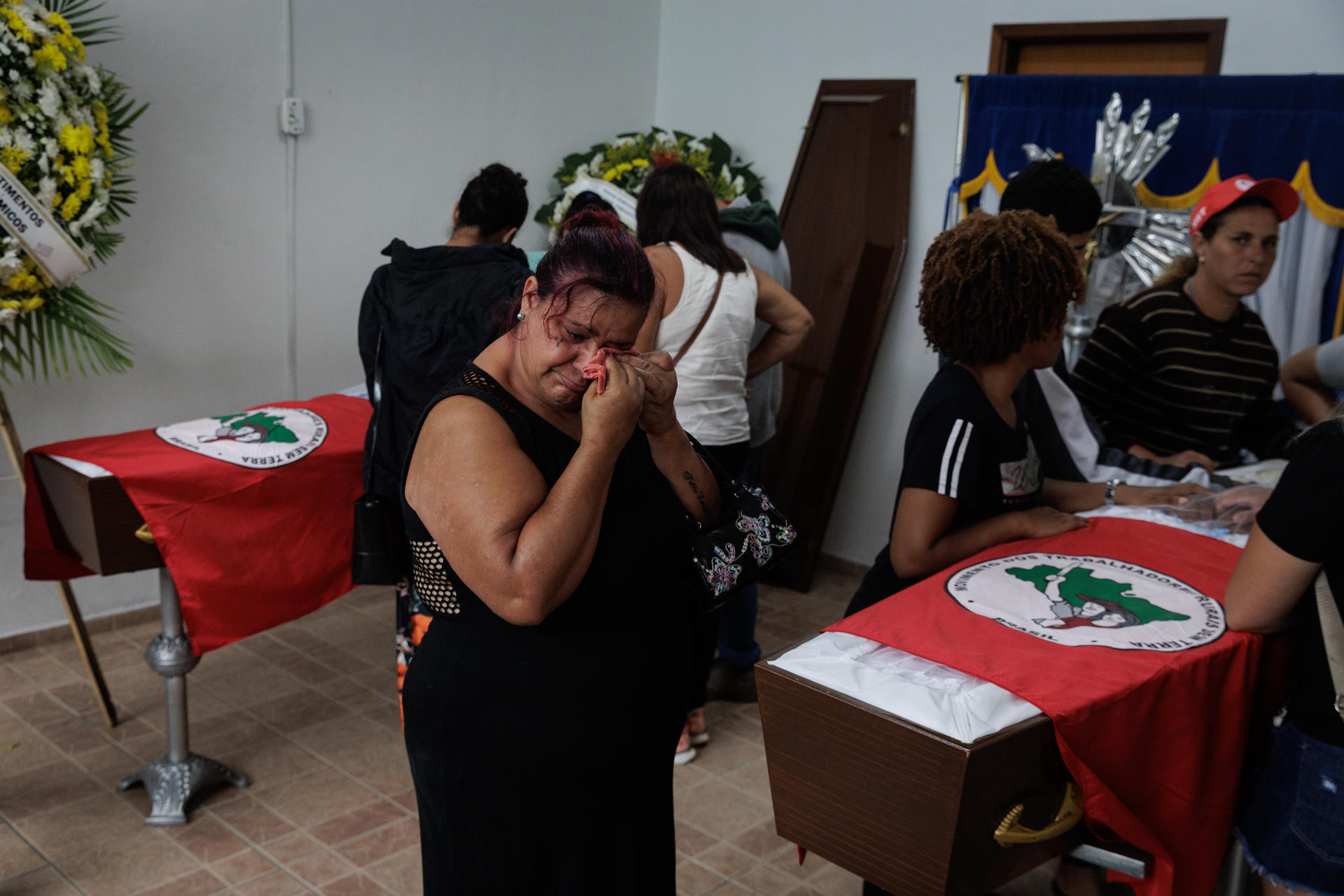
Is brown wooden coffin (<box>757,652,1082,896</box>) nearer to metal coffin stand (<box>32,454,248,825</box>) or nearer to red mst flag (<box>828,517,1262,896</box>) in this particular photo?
red mst flag (<box>828,517,1262,896</box>)

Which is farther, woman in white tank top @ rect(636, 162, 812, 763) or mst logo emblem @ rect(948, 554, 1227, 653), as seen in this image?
woman in white tank top @ rect(636, 162, 812, 763)

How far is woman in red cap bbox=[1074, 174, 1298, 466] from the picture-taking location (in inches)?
112

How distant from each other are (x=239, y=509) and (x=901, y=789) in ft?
6.42

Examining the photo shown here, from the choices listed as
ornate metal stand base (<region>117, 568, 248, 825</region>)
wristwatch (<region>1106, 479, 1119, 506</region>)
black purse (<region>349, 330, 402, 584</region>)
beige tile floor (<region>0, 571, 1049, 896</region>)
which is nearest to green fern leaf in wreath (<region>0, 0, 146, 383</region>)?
ornate metal stand base (<region>117, 568, 248, 825</region>)

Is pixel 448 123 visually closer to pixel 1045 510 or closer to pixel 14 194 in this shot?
pixel 14 194

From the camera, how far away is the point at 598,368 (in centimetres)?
136

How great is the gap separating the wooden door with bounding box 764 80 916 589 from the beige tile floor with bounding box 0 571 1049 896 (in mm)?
1440

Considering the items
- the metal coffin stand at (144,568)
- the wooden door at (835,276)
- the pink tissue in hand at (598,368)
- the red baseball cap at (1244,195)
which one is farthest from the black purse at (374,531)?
the wooden door at (835,276)

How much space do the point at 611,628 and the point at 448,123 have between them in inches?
145

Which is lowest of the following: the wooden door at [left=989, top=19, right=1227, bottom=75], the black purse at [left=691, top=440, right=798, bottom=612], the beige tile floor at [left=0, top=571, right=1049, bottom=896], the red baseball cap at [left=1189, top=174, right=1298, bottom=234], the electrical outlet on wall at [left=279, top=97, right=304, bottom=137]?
the beige tile floor at [left=0, top=571, right=1049, bottom=896]

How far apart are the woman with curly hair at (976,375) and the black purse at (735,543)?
0.38 metres

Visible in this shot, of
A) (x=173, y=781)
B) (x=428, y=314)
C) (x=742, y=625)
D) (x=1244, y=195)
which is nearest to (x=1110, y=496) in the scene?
(x=1244, y=195)

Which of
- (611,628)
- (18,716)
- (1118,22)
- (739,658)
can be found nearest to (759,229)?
(739,658)

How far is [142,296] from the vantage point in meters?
3.77
